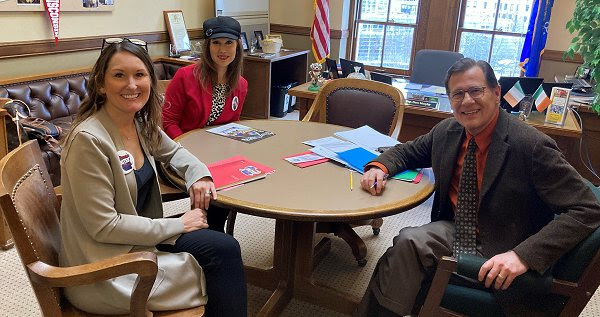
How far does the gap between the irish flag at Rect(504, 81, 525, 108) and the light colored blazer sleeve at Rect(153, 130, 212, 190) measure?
203cm

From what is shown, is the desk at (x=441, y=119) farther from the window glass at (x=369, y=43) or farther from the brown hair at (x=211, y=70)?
the window glass at (x=369, y=43)

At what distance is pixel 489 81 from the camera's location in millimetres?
1555

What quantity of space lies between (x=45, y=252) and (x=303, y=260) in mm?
1065

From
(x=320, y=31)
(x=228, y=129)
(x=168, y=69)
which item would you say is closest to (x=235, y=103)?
(x=228, y=129)

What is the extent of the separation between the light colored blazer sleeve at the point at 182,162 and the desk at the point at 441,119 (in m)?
1.59

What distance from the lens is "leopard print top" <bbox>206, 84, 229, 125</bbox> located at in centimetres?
234

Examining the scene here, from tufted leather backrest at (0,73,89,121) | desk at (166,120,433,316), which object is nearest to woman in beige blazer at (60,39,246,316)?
desk at (166,120,433,316)

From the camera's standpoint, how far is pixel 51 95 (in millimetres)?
3186

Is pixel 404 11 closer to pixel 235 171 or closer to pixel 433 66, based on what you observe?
pixel 433 66

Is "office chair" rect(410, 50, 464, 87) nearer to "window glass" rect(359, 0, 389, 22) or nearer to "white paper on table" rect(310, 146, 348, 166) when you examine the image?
"window glass" rect(359, 0, 389, 22)

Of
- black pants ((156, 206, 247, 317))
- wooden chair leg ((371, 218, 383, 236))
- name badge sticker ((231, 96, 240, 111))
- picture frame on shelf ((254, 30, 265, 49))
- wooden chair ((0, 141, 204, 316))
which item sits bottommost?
wooden chair leg ((371, 218, 383, 236))

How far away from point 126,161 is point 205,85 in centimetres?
95

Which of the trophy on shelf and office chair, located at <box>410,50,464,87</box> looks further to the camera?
office chair, located at <box>410,50,464,87</box>

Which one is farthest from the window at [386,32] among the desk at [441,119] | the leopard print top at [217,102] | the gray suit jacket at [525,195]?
the gray suit jacket at [525,195]
